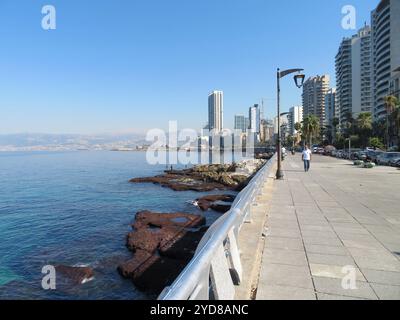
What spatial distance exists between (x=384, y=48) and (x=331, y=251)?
131 m

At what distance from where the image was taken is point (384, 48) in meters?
114

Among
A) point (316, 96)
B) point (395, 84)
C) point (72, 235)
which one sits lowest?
point (72, 235)

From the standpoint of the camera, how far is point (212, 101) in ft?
486

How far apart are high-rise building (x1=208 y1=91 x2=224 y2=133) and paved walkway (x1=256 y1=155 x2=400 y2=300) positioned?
136m

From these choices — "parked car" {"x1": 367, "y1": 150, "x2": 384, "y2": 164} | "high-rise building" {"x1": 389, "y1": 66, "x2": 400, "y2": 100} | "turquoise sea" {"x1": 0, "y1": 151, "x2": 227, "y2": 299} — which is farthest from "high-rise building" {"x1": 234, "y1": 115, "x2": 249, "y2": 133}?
"turquoise sea" {"x1": 0, "y1": 151, "x2": 227, "y2": 299}

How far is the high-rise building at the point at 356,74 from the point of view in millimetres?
139500

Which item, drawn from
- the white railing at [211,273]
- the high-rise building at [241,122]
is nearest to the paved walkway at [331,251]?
the white railing at [211,273]

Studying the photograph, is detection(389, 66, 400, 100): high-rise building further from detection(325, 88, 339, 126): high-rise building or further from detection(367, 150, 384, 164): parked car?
detection(367, 150, 384, 164): parked car

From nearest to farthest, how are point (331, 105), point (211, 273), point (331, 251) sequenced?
point (211, 273), point (331, 251), point (331, 105)

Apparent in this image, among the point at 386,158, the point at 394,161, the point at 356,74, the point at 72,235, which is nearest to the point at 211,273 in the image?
the point at 72,235

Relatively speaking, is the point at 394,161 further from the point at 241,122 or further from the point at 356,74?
the point at 241,122

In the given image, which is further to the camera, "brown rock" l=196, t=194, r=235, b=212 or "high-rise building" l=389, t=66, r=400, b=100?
"high-rise building" l=389, t=66, r=400, b=100

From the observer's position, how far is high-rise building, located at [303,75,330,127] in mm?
187125
